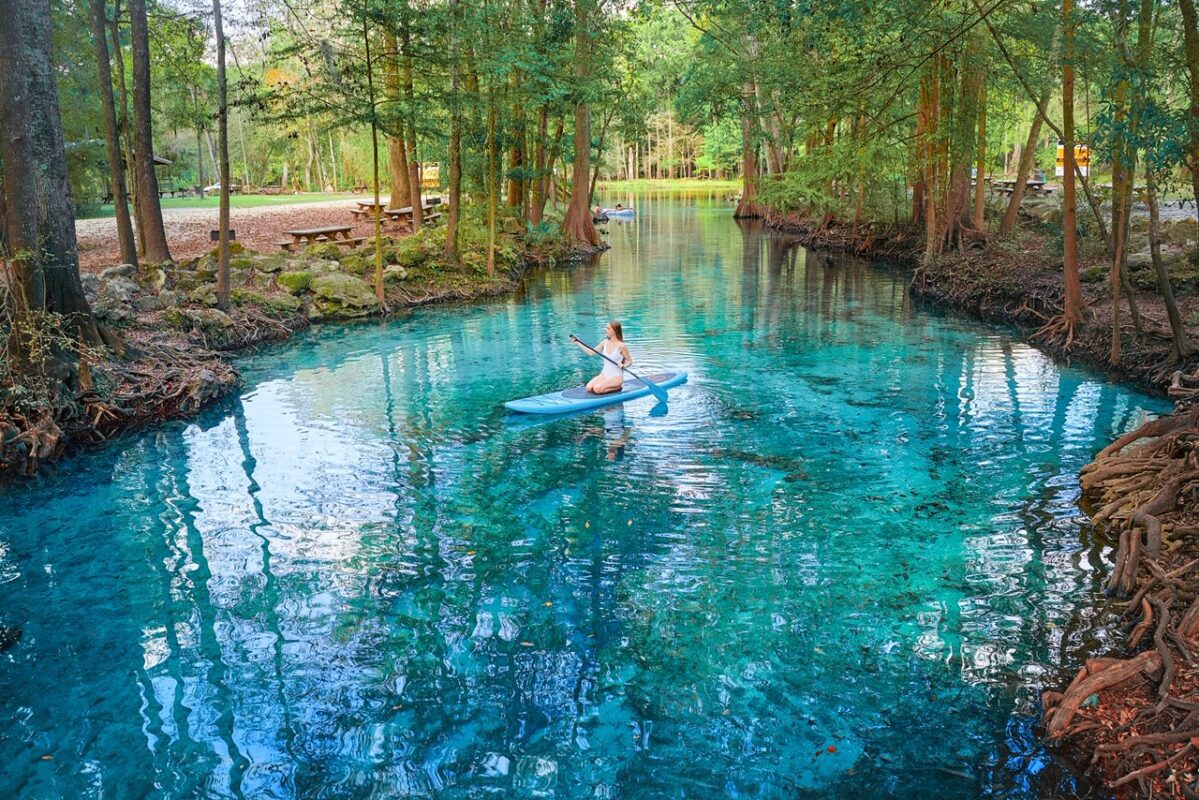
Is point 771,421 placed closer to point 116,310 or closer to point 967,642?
point 967,642

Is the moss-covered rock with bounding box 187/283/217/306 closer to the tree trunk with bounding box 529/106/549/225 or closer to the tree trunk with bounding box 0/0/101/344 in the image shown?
the tree trunk with bounding box 0/0/101/344

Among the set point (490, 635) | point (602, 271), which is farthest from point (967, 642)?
point (602, 271)

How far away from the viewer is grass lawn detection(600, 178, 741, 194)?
81.6 m

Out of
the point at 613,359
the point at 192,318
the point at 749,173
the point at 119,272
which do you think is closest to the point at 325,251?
the point at 119,272

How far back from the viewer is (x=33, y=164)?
10727mm

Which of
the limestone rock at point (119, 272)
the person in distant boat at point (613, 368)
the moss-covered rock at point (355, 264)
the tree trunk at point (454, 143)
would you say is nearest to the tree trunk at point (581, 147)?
the tree trunk at point (454, 143)

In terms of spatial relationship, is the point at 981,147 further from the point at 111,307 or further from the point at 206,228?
the point at 206,228

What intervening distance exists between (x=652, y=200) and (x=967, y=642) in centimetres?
6559

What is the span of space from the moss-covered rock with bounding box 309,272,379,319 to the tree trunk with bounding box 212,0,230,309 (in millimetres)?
2935

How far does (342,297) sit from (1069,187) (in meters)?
14.8

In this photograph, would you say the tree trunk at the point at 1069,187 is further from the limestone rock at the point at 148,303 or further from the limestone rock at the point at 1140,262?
the limestone rock at the point at 148,303

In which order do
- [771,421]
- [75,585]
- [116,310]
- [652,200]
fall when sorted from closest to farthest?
1. [75,585]
2. [771,421]
3. [116,310]
4. [652,200]

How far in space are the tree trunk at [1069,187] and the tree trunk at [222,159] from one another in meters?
12.9

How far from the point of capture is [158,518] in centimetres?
897
